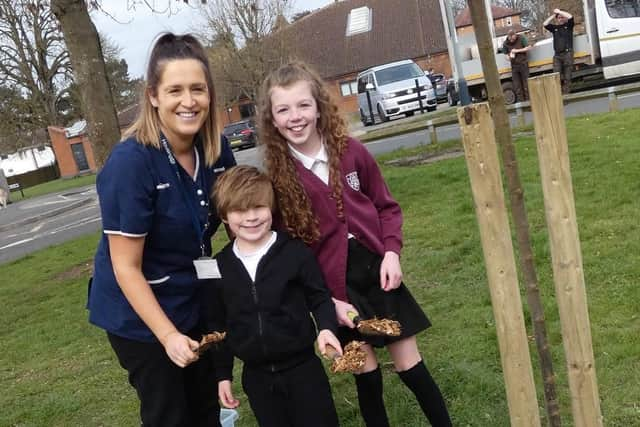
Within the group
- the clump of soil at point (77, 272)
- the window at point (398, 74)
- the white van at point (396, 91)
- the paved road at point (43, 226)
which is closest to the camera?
the clump of soil at point (77, 272)

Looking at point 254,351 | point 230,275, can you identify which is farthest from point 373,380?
point 230,275

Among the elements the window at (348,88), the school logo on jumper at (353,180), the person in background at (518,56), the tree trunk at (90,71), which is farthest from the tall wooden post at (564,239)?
the window at (348,88)

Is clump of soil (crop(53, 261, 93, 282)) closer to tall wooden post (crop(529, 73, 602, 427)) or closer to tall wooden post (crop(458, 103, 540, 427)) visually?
tall wooden post (crop(458, 103, 540, 427))

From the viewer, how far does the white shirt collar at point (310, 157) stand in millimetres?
2590

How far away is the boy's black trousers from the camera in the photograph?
2473mm

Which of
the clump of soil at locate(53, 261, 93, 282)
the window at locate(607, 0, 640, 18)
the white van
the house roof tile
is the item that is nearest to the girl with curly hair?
the clump of soil at locate(53, 261, 93, 282)

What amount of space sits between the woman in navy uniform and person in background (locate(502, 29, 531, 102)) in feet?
44.8

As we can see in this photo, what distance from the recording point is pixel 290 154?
8.53 ft

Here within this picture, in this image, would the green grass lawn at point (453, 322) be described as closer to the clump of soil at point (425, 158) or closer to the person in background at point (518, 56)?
the clump of soil at point (425, 158)

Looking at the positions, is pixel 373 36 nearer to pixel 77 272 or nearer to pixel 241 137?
pixel 241 137

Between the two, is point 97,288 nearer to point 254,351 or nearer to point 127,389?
point 254,351

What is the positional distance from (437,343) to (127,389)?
2.13 meters

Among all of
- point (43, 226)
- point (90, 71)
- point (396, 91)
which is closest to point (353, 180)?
point (90, 71)

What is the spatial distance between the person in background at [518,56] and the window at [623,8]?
6.37 feet
